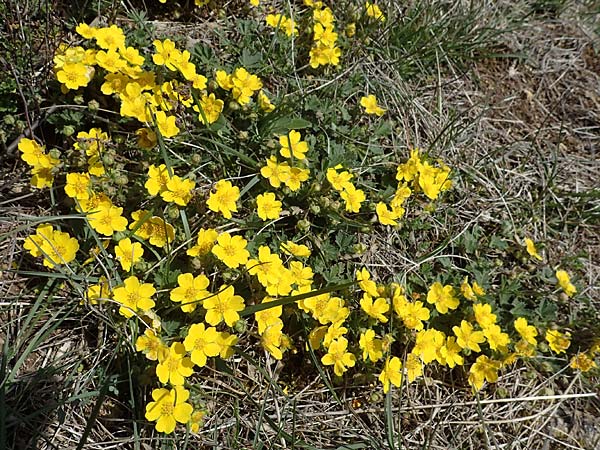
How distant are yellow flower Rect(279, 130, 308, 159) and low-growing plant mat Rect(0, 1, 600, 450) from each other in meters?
0.15

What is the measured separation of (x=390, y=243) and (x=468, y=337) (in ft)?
2.05

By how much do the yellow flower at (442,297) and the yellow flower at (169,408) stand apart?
1.25 metres

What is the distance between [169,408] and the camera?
2008 millimetres

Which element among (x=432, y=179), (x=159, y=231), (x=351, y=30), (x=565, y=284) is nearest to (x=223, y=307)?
(x=159, y=231)

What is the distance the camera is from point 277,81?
3102 mm

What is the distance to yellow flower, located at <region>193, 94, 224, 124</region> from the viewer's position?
2646mm

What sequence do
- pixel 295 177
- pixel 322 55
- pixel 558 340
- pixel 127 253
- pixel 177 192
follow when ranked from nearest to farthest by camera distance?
pixel 127 253, pixel 177 192, pixel 295 177, pixel 558 340, pixel 322 55

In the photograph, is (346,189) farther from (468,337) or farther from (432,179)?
(468,337)

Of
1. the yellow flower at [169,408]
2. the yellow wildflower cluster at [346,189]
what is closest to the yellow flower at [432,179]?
the yellow wildflower cluster at [346,189]

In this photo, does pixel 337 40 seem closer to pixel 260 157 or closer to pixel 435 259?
pixel 260 157

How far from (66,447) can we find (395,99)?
250 centimetres

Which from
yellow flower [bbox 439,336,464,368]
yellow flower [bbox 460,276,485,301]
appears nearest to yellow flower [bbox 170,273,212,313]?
yellow flower [bbox 439,336,464,368]

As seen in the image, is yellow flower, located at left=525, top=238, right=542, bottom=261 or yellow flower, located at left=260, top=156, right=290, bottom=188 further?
yellow flower, located at left=525, top=238, right=542, bottom=261

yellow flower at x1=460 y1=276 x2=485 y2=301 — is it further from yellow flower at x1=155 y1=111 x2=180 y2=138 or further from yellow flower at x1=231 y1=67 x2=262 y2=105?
yellow flower at x1=155 y1=111 x2=180 y2=138
